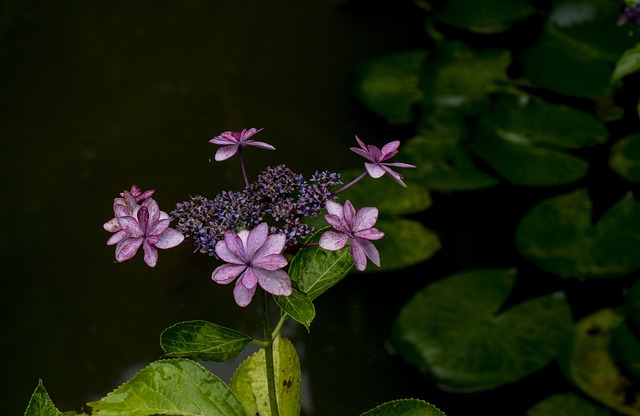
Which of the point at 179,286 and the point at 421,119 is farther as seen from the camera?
the point at 421,119

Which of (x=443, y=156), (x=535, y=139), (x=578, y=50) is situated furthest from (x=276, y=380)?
(x=578, y=50)

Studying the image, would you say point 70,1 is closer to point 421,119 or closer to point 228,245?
point 421,119

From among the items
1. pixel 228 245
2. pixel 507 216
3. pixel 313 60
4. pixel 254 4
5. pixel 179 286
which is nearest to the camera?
pixel 228 245

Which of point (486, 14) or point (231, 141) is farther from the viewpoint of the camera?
point (486, 14)

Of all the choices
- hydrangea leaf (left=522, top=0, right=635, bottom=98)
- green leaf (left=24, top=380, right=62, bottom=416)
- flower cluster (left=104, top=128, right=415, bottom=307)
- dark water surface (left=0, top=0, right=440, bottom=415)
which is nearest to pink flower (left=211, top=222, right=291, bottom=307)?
flower cluster (left=104, top=128, right=415, bottom=307)

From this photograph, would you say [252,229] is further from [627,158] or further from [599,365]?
[627,158]

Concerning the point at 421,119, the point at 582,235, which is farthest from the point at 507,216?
the point at 421,119

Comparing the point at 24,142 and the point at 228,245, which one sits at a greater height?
the point at 228,245

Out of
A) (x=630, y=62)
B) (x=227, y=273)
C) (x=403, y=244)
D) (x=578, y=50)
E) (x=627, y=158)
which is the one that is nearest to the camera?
(x=227, y=273)
